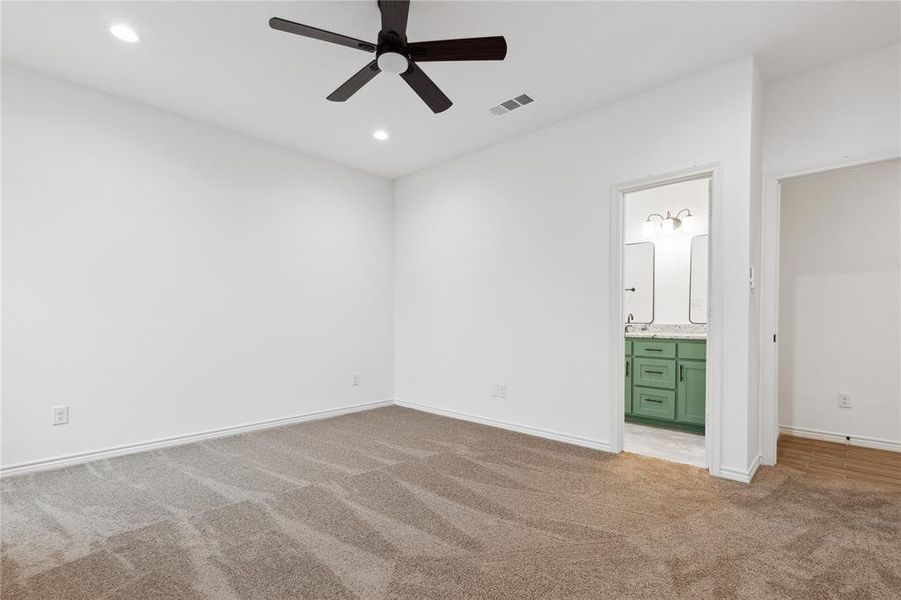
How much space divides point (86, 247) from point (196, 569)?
8.56 feet

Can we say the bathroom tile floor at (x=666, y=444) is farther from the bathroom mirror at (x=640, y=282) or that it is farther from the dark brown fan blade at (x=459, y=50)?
the dark brown fan blade at (x=459, y=50)

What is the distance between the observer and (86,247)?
3.20 m

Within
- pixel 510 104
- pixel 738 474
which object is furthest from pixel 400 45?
pixel 738 474

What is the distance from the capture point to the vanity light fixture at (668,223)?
465 cm

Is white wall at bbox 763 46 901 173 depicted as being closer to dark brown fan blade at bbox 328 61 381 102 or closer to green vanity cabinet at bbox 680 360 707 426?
green vanity cabinet at bbox 680 360 707 426

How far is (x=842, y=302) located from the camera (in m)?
3.84

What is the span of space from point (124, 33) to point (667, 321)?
5.29m

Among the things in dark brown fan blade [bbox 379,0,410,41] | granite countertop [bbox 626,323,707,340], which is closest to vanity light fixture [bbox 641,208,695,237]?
granite countertop [bbox 626,323,707,340]

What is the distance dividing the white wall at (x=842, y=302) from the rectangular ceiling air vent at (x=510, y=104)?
2474 millimetres

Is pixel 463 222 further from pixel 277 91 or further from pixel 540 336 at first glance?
pixel 277 91

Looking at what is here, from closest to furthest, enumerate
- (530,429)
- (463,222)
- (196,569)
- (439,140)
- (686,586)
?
(686,586) → (196,569) → (530,429) → (439,140) → (463,222)

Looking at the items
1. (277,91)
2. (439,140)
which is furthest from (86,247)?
(439,140)

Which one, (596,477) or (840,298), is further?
(840,298)

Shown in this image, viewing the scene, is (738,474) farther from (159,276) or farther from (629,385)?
(159,276)
